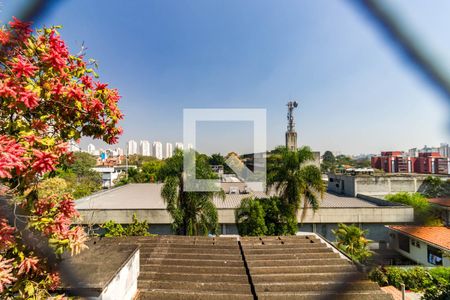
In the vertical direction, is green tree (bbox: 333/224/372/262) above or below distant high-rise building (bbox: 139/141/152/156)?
below

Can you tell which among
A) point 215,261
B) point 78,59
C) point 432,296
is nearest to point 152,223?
point 215,261

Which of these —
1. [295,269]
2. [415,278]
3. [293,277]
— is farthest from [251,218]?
[293,277]

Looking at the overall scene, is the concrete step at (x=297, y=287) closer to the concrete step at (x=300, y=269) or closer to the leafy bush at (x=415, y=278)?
the concrete step at (x=300, y=269)

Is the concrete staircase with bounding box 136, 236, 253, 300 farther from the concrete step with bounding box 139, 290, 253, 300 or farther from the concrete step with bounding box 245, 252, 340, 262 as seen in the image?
the concrete step with bounding box 245, 252, 340, 262

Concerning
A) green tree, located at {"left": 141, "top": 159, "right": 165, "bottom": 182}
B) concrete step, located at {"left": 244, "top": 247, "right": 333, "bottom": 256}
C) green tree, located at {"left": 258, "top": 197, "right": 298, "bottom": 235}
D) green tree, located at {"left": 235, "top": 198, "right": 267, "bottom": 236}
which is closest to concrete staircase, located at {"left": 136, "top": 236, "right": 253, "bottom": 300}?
concrete step, located at {"left": 244, "top": 247, "right": 333, "bottom": 256}

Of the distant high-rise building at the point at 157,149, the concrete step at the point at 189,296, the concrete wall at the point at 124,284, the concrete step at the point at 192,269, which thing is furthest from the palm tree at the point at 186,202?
the distant high-rise building at the point at 157,149

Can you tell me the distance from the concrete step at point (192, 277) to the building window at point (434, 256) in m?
9.24

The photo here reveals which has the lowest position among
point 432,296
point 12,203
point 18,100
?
point 432,296

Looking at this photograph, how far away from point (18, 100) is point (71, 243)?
0.81 meters

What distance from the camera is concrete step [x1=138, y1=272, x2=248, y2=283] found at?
12.7 ft

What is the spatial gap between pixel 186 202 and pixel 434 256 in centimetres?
979

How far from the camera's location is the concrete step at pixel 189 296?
11.1 feet

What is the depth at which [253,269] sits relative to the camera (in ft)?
13.9

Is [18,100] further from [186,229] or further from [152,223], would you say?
[152,223]
